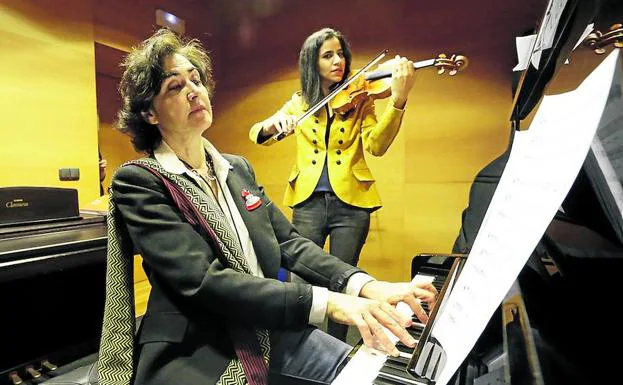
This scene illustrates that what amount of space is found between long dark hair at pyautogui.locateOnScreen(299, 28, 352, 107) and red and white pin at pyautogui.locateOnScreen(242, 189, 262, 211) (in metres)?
0.81

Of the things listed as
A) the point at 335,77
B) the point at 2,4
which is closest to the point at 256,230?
the point at 335,77

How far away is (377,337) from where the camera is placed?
2.17 ft

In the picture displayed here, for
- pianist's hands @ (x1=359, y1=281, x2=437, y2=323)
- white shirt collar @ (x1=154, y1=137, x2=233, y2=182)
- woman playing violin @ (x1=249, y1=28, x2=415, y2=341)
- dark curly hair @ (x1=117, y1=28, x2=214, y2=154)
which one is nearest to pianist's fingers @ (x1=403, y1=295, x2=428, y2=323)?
pianist's hands @ (x1=359, y1=281, x2=437, y2=323)

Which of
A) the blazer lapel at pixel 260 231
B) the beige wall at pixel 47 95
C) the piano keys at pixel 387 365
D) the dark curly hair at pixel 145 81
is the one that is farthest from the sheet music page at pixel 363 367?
the beige wall at pixel 47 95

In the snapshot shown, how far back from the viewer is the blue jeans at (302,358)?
0.92m

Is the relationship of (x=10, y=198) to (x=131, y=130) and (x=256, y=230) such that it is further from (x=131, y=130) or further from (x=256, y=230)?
(x=256, y=230)

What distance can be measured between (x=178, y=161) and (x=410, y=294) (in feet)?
2.09

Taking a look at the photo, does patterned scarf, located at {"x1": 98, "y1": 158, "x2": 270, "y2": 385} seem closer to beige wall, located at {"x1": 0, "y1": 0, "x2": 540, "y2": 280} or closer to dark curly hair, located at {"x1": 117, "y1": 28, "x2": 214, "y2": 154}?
dark curly hair, located at {"x1": 117, "y1": 28, "x2": 214, "y2": 154}

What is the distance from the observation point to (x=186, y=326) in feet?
2.73

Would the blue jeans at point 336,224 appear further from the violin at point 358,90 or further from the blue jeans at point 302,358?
the blue jeans at point 302,358

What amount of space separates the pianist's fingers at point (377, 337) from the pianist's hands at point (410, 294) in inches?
5.9

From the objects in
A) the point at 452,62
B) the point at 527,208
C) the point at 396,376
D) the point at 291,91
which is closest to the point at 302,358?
the point at 396,376

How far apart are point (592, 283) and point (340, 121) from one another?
1.30m

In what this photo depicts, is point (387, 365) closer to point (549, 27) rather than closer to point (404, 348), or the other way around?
point (404, 348)
